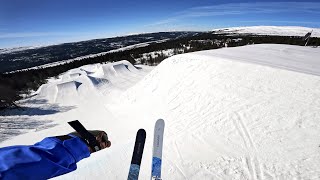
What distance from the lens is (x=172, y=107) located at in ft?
33.3

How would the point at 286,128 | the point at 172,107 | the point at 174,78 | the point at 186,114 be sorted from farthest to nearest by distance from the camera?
1. the point at 174,78
2. the point at 172,107
3. the point at 186,114
4. the point at 286,128

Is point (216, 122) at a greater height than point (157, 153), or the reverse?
point (157, 153)

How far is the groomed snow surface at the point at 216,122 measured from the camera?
592 cm

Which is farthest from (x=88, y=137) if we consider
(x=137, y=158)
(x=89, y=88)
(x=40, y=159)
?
(x=89, y=88)

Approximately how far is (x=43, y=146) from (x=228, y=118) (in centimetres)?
677

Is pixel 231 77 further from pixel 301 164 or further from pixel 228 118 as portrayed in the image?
pixel 301 164

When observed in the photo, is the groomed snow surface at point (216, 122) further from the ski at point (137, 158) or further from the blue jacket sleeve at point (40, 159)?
the blue jacket sleeve at point (40, 159)

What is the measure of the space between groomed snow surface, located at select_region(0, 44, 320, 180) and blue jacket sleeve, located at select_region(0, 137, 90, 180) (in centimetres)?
378

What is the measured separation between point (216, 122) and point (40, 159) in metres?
6.73

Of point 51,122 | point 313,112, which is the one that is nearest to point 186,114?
point 313,112

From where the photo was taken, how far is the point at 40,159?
7.12 feet

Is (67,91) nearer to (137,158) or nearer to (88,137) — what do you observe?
(137,158)

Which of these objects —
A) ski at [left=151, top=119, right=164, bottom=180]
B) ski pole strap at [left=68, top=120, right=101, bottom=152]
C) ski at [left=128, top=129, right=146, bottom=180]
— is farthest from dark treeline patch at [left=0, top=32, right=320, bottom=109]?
ski pole strap at [left=68, top=120, right=101, bottom=152]

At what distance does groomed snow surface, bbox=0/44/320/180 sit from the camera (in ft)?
19.4
